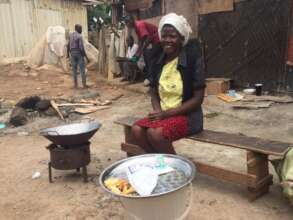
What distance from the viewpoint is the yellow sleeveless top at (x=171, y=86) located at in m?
3.54

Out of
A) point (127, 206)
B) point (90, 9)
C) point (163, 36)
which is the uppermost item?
point (90, 9)

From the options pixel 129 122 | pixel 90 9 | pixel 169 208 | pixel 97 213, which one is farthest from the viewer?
pixel 90 9

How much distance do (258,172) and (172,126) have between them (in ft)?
2.99

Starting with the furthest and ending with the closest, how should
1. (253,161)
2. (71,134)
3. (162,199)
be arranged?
(71,134) → (253,161) → (162,199)

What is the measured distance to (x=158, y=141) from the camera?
3.41 meters

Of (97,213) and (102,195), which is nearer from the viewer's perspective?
(97,213)

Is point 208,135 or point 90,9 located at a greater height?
point 90,9

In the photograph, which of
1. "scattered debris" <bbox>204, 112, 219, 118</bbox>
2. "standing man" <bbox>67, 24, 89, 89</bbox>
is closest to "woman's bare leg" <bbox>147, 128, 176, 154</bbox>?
"scattered debris" <bbox>204, 112, 219, 118</bbox>

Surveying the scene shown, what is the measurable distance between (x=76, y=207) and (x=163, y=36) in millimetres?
1900

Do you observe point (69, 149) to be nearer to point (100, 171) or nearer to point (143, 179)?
point (100, 171)

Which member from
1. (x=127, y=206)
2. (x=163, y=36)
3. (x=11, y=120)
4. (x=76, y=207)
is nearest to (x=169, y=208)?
(x=127, y=206)

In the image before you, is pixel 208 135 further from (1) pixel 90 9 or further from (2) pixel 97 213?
(1) pixel 90 9

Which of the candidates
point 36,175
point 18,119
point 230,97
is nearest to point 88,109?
point 18,119

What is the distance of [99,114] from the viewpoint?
759 centimetres
